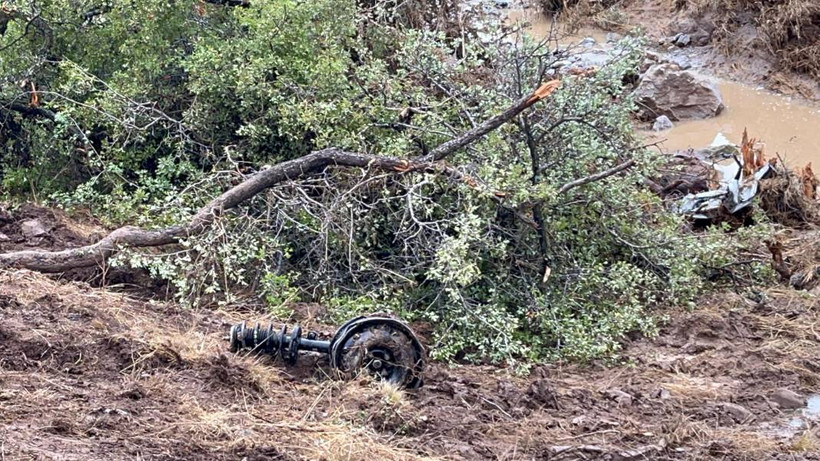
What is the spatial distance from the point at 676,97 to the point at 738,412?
→ 24.6 ft

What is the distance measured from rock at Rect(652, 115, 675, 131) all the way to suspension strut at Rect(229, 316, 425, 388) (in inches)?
304

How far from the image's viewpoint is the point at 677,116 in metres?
11.5

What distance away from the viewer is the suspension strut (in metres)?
4.26

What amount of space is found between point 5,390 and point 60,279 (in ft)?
5.60

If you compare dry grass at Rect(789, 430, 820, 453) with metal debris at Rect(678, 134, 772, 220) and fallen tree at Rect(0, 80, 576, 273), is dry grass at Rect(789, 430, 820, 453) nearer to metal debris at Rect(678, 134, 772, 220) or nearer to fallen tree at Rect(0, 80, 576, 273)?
fallen tree at Rect(0, 80, 576, 273)

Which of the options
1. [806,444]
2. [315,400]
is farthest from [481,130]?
[806,444]

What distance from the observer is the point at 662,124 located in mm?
11289

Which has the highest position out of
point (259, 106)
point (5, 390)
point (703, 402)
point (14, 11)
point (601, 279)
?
point (14, 11)

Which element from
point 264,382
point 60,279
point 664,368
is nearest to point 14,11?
point 60,279

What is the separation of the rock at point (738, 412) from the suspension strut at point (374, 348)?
158 cm

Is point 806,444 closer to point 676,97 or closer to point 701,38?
point 676,97

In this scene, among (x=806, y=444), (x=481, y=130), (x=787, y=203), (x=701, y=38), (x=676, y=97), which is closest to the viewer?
(x=806, y=444)

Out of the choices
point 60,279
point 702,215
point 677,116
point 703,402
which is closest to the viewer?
point 703,402

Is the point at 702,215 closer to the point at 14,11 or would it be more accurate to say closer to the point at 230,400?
the point at 230,400
